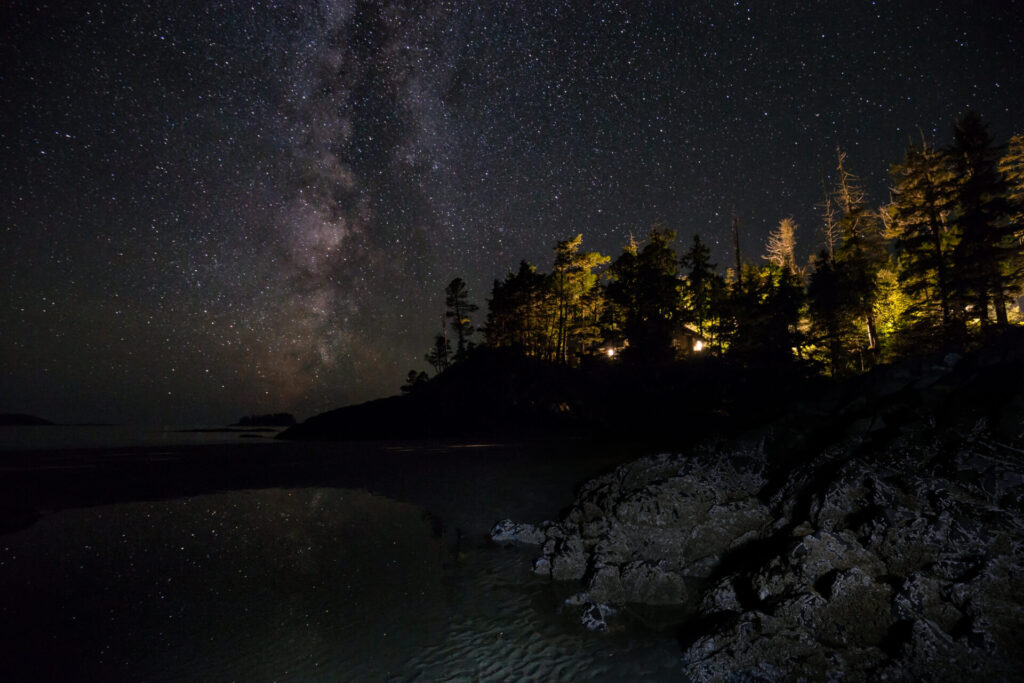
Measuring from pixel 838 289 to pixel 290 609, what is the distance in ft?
137

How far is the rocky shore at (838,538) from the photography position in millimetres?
6258

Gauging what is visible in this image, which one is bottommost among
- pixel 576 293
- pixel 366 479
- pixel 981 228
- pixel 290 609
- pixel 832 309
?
pixel 290 609

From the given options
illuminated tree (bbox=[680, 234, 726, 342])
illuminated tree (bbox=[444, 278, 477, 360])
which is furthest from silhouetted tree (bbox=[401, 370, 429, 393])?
illuminated tree (bbox=[680, 234, 726, 342])

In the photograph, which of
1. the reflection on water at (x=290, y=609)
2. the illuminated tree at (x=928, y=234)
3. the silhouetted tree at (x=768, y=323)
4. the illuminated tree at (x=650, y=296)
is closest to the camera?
the reflection on water at (x=290, y=609)

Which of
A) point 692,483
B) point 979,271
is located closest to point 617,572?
point 692,483

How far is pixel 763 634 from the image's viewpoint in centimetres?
666

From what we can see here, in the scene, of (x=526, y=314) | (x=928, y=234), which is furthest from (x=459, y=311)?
(x=928, y=234)

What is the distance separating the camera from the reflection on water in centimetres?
689

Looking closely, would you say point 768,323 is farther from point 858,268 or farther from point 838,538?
point 838,538

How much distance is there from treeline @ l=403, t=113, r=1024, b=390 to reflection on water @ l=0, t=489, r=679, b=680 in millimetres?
23980

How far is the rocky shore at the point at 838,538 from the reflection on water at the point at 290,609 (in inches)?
51.3

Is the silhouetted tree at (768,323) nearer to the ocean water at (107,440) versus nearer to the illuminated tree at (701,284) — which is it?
the illuminated tree at (701,284)

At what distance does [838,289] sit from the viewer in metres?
35.9

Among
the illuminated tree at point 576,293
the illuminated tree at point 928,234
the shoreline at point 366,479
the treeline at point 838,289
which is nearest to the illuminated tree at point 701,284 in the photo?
the treeline at point 838,289
